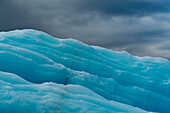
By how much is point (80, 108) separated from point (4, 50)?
18.3 feet

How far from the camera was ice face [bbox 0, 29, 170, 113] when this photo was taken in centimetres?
885

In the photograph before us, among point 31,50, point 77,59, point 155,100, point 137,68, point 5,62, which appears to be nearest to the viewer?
point 5,62

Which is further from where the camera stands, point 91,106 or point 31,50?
point 31,50

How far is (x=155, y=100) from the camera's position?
50.5 feet

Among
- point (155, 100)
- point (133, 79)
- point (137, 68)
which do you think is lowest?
point (155, 100)

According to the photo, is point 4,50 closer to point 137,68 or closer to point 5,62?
point 5,62

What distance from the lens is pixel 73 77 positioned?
12414 millimetres

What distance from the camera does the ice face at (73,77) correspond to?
29.0 feet

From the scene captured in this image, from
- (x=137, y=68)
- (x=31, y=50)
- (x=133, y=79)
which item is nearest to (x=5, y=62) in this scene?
(x=31, y=50)

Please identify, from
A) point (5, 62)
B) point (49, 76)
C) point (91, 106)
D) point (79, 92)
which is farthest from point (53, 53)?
point (91, 106)

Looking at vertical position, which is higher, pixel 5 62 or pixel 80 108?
pixel 5 62

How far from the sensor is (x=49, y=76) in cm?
1207

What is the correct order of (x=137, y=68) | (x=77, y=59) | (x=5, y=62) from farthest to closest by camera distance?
(x=137, y=68), (x=77, y=59), (x=5, y=62)

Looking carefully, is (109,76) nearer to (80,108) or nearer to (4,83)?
(80,108)
